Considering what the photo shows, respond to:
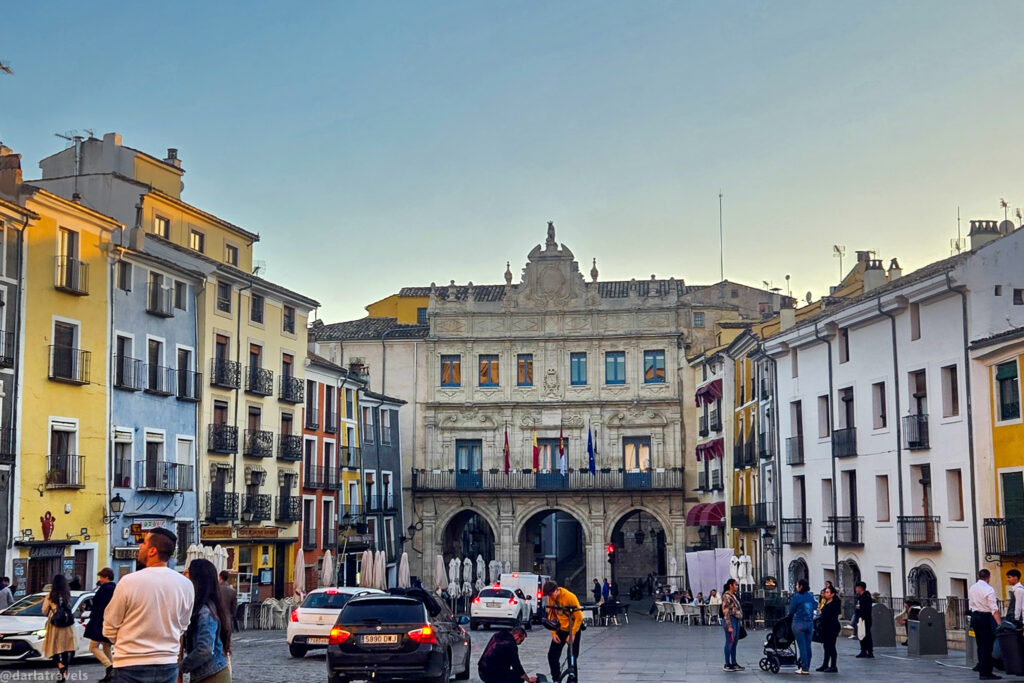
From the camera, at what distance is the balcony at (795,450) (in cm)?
4588

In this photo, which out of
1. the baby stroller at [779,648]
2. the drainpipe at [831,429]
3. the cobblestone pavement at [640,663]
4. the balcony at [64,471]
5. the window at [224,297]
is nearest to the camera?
the cobblestone pavement at [640,663]

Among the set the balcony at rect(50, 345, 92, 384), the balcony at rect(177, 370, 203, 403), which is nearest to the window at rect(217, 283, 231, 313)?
the balcony at rect(177, 370, 203, 403)

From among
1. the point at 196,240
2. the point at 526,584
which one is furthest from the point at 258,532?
the point at 196,240

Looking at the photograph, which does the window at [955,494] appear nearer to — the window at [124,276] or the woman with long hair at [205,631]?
the window at [124,276]

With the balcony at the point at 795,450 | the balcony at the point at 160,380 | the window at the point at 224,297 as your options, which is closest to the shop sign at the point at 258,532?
the balcony at the point at 160,380

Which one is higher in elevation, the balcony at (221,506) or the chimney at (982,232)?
the chimney at (982,232)

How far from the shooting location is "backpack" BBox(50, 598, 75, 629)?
20.3m

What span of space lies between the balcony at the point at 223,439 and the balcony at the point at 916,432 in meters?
22.9

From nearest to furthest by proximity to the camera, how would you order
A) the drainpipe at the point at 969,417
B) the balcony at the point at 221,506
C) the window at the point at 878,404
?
1. the drainpipe at the point at 969,417
2. the window at the point at 878,404
3. the balcony at the point at 221,506

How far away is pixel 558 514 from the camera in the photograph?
81.4 meters

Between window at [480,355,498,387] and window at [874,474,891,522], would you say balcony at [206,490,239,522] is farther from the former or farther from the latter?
window at [480,355,498,387]

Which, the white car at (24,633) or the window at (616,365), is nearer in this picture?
the white car at (24,633)

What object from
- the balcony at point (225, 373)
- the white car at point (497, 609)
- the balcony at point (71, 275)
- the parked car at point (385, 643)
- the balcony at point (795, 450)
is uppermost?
the balcony at point (71, 275)

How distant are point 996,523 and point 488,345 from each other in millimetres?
38271
